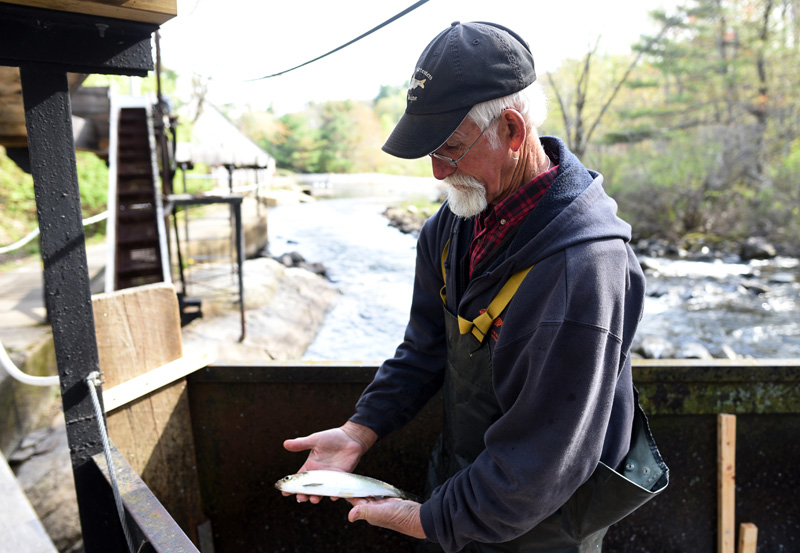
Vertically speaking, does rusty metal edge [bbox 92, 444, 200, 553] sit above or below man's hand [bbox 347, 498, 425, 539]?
above

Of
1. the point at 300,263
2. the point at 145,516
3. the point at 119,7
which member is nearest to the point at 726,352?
the point at 145,516

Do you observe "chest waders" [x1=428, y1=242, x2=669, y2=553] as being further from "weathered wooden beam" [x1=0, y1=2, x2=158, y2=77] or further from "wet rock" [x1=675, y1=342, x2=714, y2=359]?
"wet rock" [x1=675, y1=342, x2=714, y2=359]

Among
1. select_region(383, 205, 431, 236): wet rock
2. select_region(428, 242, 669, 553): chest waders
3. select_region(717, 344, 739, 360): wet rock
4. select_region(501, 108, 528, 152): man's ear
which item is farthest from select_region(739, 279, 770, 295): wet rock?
select_region(501, 108, 528, 152): man's ear

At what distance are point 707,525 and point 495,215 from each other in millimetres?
2084

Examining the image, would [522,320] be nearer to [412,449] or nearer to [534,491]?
[534,491]

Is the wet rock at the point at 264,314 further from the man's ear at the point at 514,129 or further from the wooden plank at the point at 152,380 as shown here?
the man's ear at the point at 514,129

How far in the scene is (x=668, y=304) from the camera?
11516mm

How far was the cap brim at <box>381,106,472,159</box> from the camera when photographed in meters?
1.45

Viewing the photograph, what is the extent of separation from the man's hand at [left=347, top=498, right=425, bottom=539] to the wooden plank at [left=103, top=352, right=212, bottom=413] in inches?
43.2

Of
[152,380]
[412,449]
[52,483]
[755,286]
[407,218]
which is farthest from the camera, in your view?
[407,218]

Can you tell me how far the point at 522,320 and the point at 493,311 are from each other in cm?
13

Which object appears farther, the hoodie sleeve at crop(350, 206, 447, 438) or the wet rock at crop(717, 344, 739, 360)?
the wet rock at crop(717, 344, 739, 360)

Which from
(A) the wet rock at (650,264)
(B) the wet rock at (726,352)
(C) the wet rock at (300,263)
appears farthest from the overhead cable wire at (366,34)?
(A) the wet rock at (650,264)

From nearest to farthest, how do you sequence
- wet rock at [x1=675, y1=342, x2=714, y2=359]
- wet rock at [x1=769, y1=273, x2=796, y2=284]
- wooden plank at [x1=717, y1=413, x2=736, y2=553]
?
wooden plank at [x1=717, y1=413, x2=736, y2=553] → wet rock at [x1=675, y1=342, x2=714, y2=359] → wet rock at [x1=769, y1=273, x2=796, y2=284]
